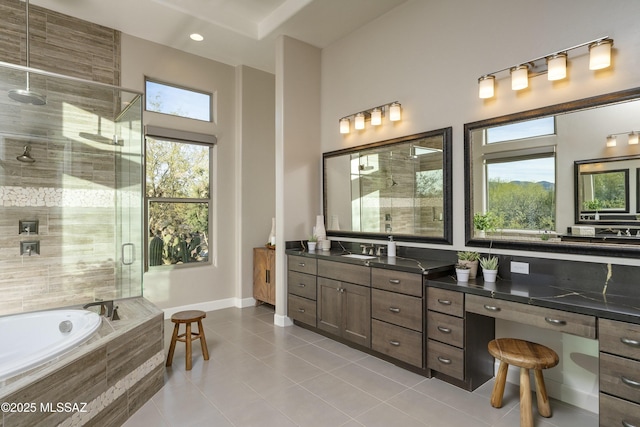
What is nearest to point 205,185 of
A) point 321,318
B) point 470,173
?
point 321,318

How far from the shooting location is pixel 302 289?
153 inches

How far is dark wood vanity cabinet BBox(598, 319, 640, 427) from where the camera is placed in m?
1.71

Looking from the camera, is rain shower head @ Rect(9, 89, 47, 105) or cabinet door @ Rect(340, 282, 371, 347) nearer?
rain shower head @ Rect(9, 89, 47, 105)

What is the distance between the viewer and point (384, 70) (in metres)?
3.67

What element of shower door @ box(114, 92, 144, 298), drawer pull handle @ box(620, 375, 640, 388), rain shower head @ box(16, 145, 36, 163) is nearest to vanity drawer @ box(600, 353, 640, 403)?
drawer pull handle @ box(620, 375, 640, 388)

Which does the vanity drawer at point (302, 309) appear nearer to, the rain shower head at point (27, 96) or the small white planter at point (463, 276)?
the small white planter at point (463, 276)

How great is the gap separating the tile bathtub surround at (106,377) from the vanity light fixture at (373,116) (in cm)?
272

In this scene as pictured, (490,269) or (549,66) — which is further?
(490,269)

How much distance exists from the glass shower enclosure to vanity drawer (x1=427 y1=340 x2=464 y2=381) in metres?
2.55

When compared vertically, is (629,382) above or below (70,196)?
below

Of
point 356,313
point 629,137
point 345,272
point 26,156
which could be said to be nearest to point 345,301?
point 356,313

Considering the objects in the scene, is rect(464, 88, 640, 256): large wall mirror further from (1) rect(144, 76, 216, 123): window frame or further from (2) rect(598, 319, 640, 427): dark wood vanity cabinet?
(1) rect(144, 76, 216, 123): window frame

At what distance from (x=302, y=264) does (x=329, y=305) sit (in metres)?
0.60

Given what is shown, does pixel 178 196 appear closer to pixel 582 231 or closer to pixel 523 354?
pixel 523 354
